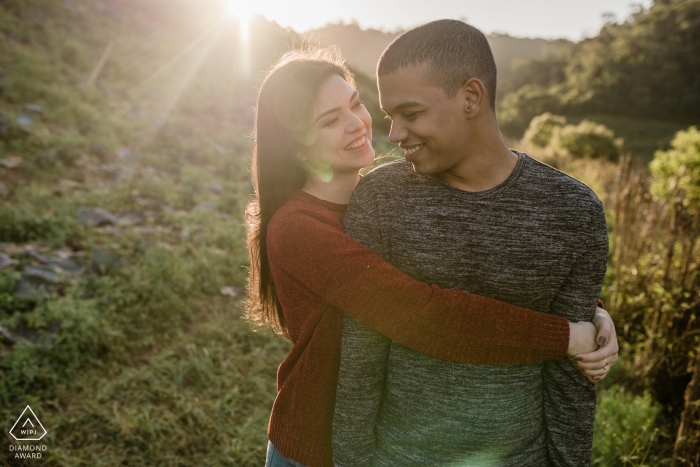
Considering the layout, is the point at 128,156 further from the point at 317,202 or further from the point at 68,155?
the point at 317,202

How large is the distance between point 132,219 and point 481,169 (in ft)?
15.3

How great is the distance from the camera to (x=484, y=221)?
1.26m

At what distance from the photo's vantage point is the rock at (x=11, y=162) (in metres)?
5.11

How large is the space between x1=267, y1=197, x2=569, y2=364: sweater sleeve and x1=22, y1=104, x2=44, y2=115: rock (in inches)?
284

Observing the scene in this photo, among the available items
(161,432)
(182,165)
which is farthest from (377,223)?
(182,165)

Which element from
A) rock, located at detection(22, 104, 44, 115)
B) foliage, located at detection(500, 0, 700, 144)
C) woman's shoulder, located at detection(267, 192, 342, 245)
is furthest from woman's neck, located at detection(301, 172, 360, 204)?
foliage, located at detection(500, 0, 700, 144)

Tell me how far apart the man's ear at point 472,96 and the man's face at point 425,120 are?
16 millimetres

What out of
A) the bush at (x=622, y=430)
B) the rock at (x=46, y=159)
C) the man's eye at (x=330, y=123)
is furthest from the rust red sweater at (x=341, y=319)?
the rock at (x=46, y=159)

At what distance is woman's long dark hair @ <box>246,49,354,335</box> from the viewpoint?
169 centimetres

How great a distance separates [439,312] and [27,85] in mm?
8183

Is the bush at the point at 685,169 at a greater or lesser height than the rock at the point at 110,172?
greater

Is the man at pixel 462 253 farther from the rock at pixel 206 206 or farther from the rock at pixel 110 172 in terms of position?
the rock at pixel 110 172

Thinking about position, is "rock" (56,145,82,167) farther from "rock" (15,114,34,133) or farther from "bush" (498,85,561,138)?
"bush" (498,85,561,138)

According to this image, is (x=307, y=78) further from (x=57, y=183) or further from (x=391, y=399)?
(x=57, y=183)
